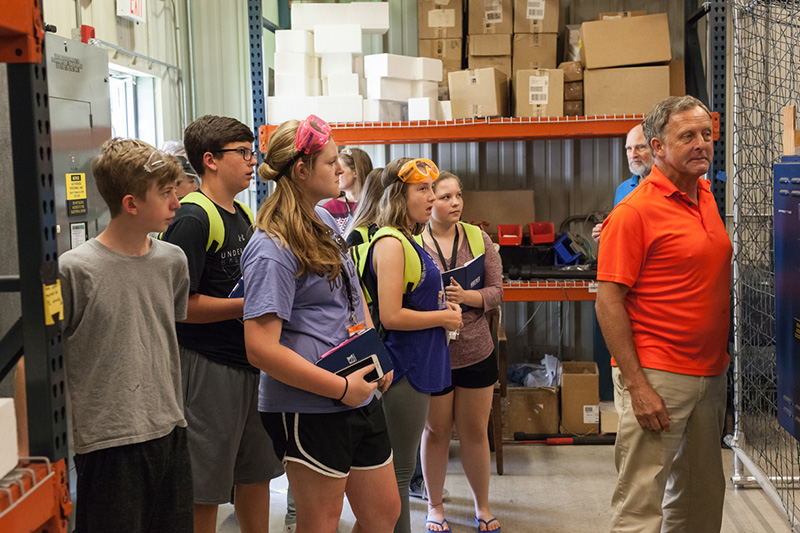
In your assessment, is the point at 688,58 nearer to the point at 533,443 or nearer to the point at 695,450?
the point at 533,443

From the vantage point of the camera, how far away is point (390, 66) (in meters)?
4.54

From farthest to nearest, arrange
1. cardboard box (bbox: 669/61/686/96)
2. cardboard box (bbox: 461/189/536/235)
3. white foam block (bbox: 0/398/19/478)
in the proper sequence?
cardboard box (bbox: 461/189/536/235), cardboard box (bbox: 669/61/686/96), white foam block (bbox: 0/398/19/478)

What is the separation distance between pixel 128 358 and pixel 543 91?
344cm

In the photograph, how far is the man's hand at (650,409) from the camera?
2342 millimetres

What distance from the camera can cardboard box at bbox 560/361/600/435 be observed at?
487 centimetres

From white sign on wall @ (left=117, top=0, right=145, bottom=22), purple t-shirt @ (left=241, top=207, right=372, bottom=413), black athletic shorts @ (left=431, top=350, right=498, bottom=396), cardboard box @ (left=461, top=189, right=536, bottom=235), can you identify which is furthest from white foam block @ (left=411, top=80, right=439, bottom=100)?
purple t-shirt @ (left=241, top=207, right=372, bottom=413)

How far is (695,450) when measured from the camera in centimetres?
246

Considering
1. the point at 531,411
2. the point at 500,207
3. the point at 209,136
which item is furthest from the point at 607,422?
the point at 209,136

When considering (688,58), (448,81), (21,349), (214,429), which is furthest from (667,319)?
(688,58)

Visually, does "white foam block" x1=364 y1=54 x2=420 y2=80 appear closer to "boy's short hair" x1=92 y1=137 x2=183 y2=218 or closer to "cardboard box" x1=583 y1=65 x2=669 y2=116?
"cardboard box" x1=583 y1=65 x2=669 y2=116

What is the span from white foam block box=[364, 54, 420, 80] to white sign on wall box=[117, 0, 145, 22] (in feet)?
4.28

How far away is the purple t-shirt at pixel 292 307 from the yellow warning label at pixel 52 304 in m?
0.56

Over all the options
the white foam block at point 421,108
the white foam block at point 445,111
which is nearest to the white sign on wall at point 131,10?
the white foam block at point 421,108

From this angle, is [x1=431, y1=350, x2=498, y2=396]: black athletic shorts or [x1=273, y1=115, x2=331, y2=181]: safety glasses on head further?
[x1=431, y1=350, x2=498, y2=396]: black athletic shorts
